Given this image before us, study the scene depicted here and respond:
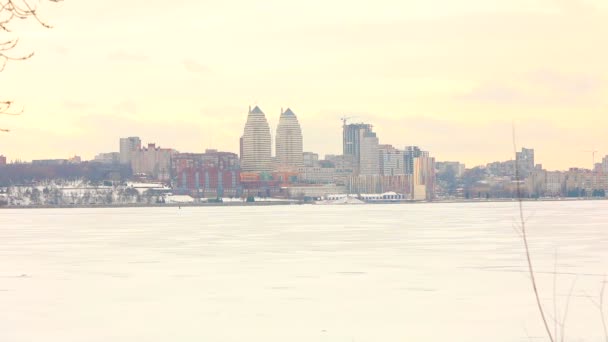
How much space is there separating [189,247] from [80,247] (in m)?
6.02

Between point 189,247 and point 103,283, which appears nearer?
point 103,283

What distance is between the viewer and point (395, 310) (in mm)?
22406

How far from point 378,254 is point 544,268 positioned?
33.8 ft

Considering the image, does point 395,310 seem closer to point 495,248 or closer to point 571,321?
point 571,321

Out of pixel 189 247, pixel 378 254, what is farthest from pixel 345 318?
pixel 189 247

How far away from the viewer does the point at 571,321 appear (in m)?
20.4

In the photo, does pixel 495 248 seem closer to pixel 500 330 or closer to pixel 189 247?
pixel 189 247

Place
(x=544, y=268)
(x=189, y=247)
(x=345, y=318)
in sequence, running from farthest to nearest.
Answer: (x=189, y=247)
(x=544, y=268)
(x=345, y=318)

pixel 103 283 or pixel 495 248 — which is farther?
pixel 495 248

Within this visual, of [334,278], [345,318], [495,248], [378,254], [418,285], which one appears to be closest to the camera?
[345,318]

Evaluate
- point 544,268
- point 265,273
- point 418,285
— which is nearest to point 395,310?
point 418,285

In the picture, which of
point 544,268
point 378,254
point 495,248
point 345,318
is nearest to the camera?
point 345,318

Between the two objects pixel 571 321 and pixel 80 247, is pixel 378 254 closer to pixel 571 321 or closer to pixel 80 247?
pixel 80 247

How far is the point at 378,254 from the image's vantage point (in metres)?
42.6
